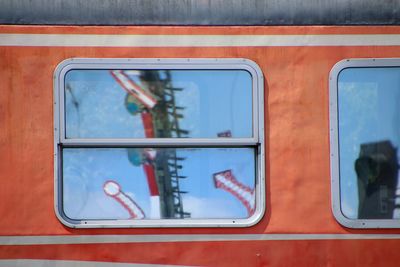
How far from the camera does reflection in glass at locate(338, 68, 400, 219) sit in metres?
4.26

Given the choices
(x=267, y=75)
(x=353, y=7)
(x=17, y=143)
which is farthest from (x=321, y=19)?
(x=17, y=143)

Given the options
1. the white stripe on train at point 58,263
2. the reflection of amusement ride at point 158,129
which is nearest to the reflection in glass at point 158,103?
the reflection of amusement ride at point 158,129

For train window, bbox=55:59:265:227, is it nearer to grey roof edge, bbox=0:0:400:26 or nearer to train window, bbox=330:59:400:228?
grey roof edge, bbox=0:0:400:26

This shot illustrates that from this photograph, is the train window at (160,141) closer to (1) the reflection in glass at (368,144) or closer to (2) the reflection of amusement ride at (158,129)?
(2) the reflection of amusement ride at (158,129)

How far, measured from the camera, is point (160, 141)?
4191mm

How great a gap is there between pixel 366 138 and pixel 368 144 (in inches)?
1.5

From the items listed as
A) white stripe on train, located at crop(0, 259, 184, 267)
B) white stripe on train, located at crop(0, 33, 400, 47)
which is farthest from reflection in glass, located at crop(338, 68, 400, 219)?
white stripe on train, located at crop(0, 259, 184, 267)

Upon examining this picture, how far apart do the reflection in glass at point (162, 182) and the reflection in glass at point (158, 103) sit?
0.39 feet

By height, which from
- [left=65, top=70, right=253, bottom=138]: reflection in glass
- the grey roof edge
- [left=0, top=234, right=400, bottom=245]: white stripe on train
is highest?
the grey roof edge

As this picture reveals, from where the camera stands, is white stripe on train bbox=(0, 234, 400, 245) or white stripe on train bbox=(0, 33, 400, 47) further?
white stripe on train bbox=(0, 33, 400, 47)

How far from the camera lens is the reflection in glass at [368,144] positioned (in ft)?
14.0

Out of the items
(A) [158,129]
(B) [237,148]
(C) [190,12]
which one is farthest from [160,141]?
(C) [190,12]

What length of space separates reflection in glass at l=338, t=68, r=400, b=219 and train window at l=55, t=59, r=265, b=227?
0.52 meters

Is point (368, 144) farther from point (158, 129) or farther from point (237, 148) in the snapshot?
point (158, 129)
